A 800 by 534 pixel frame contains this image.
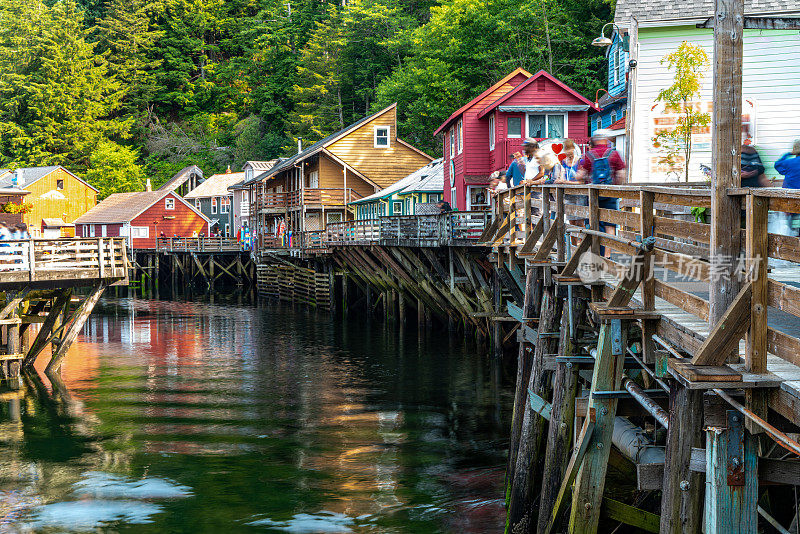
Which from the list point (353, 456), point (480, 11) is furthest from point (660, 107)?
point (480, 11)

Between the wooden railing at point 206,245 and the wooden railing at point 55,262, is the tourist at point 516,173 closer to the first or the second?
the wooden railing at point 55,262

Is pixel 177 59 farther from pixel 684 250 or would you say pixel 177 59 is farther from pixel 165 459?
pixel 684 250

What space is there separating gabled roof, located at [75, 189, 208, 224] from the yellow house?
139cm

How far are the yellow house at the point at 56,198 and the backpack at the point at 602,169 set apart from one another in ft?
207

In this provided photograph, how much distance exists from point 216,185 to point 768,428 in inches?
2840

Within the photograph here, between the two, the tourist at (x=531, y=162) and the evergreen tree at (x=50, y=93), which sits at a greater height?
the evergreen tree at (x=50, y=93)

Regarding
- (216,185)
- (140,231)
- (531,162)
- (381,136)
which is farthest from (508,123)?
(216,185)

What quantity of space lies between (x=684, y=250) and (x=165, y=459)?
9.77 meters

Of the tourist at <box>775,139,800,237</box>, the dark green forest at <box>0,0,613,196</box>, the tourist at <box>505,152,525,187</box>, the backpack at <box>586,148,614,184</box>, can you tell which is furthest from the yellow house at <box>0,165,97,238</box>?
the tourist at <box>775,139,800,237</box>

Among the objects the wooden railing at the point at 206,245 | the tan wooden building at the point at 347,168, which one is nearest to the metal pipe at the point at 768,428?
the tan wooden building at the point at 347,168

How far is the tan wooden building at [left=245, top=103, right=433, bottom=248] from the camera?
1892 inches

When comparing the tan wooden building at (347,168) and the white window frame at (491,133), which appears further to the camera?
the tan wooden building at (347,168)

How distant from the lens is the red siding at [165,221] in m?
68.3

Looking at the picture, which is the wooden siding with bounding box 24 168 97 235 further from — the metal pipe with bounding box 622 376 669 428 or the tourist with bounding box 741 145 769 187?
the metal pipe with bounding box 622 376 669 428
